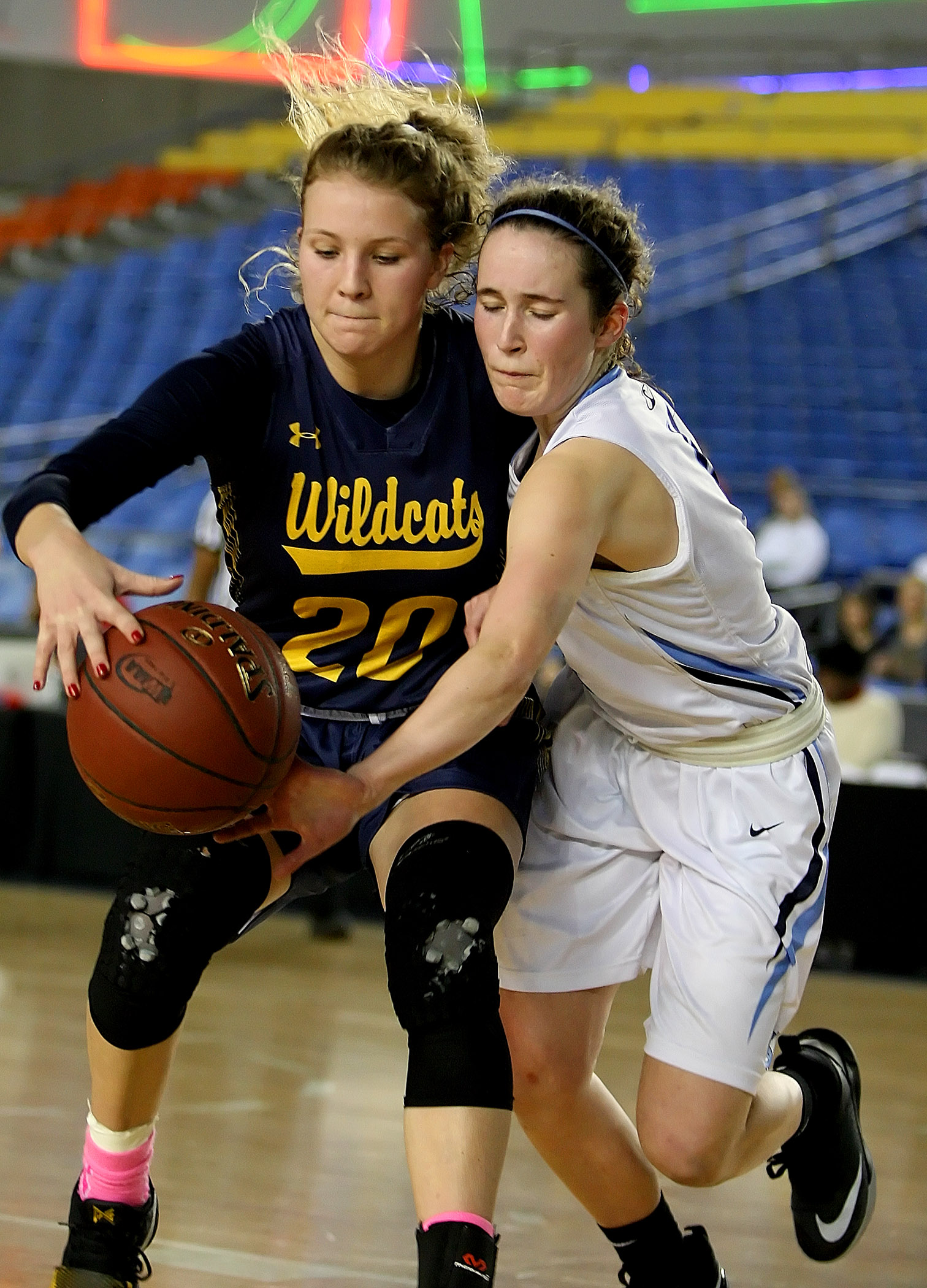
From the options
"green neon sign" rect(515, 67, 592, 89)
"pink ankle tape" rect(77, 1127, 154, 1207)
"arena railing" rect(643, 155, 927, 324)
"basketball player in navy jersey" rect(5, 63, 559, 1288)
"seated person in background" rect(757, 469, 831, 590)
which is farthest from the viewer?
"green neon sign" rect(515, 67, 592, 89)

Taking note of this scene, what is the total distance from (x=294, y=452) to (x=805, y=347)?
878 centimetres

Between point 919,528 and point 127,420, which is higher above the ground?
point 127,420

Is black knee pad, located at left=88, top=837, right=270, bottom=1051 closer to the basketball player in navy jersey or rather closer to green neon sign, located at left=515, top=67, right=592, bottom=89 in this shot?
the basketball player in navy jersey

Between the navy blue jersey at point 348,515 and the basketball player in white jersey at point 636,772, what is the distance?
0.11m

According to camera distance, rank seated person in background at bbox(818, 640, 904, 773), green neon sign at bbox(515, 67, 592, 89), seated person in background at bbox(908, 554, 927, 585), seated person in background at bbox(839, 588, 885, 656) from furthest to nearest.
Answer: green neon sign at bbox(515, 67, 592, 89) < seated person in background at bbox(908, 554, 927, 585) < seated person in background at bbox(839, 588, 885, 656) < seated person in background at bbox(818, 640, 904, 773)

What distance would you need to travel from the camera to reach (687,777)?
2.06m

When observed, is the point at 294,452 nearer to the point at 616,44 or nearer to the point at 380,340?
the point at 380,340

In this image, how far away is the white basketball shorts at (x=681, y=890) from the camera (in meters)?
1.96

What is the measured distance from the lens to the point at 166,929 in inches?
74.0

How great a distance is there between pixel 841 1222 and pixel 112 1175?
3.72ft

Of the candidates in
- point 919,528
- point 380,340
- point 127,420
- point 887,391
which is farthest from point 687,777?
point 887,391

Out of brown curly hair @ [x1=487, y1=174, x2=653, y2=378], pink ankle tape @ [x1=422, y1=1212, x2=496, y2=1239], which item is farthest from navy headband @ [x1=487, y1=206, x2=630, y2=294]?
pink ankle tape @ [x1=422, y1=1212, x2=496, y2=1239]

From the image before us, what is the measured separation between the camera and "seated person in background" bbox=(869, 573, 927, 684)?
21.4ft

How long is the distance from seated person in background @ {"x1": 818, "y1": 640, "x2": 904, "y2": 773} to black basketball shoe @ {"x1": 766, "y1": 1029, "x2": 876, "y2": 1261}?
2.91 meters
